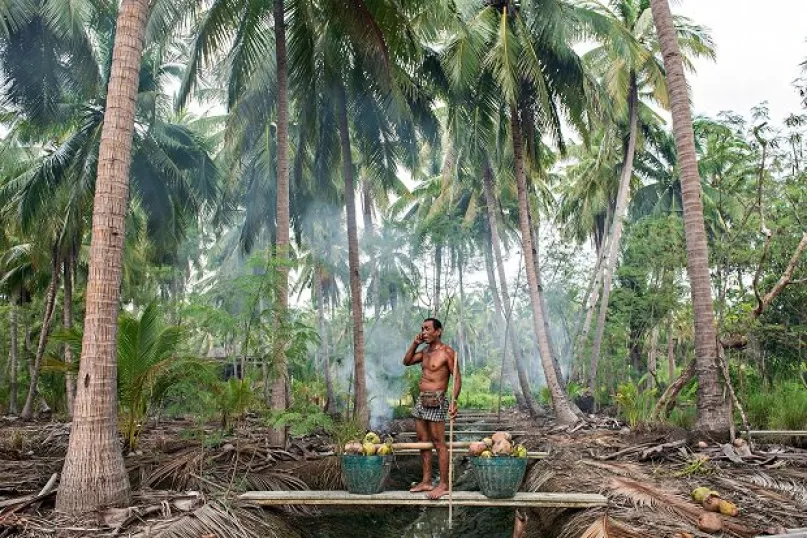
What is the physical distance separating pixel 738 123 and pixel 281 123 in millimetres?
8594

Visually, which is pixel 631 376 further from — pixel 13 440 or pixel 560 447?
pixel 13 440

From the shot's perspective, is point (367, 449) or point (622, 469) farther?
point (622, 469)

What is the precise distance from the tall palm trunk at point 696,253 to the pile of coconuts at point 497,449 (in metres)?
3.61

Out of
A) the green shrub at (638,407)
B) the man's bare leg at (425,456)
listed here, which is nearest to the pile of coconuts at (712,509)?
the man's bare leg at (425,456)

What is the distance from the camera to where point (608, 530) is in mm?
4668

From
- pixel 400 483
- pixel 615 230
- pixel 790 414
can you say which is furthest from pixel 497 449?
pixel 615 230

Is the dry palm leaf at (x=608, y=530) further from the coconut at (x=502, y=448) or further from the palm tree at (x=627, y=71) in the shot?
the palm tree at (x=627, y=71)

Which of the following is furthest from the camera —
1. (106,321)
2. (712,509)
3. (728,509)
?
(106,321)

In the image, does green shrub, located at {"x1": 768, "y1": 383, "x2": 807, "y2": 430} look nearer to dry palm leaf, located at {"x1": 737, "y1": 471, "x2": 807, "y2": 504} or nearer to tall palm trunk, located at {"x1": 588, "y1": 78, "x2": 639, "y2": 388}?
dry palm leaf, located at {"x1": 737, "y1": 471, "x2": 807, "y2": 504}

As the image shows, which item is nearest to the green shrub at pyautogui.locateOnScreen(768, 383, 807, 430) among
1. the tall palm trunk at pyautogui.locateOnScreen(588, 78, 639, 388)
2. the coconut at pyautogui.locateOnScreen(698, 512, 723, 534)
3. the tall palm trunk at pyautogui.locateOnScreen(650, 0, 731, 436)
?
the tall palm trunk at pyautogui.locateOnScreen(650, 0, 731, 436)

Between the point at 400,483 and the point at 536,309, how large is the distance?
5617mm

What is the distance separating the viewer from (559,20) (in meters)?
13.4

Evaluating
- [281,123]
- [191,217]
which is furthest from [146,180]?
[281,123]

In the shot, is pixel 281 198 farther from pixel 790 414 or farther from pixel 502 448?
pixel 790 414
